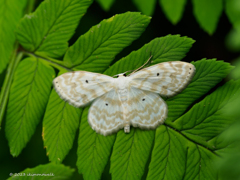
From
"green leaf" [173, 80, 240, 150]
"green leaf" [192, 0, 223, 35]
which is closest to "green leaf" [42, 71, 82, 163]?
"green leaf" [173, 80, 240, 150]

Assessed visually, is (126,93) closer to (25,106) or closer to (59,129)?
(59,129)

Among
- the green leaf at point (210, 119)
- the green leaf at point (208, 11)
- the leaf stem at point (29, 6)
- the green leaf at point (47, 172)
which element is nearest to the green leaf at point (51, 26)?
the leaf stem at point (29, 6)

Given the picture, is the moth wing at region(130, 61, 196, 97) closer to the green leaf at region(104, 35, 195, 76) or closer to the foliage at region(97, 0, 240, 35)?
the green leaf at region(104, 35, 195, 76)

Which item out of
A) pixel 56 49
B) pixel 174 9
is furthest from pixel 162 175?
pixel 174 9

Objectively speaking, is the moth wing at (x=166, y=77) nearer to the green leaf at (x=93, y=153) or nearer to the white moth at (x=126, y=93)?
the white moth at (x=126, y=93)

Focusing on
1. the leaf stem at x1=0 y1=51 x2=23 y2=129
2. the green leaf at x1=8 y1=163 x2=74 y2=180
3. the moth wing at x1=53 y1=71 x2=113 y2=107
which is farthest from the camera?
the leaf stem at x1=0 y1=51 x2=23 y2=129

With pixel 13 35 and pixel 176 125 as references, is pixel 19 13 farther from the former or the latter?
pixel 176 125
